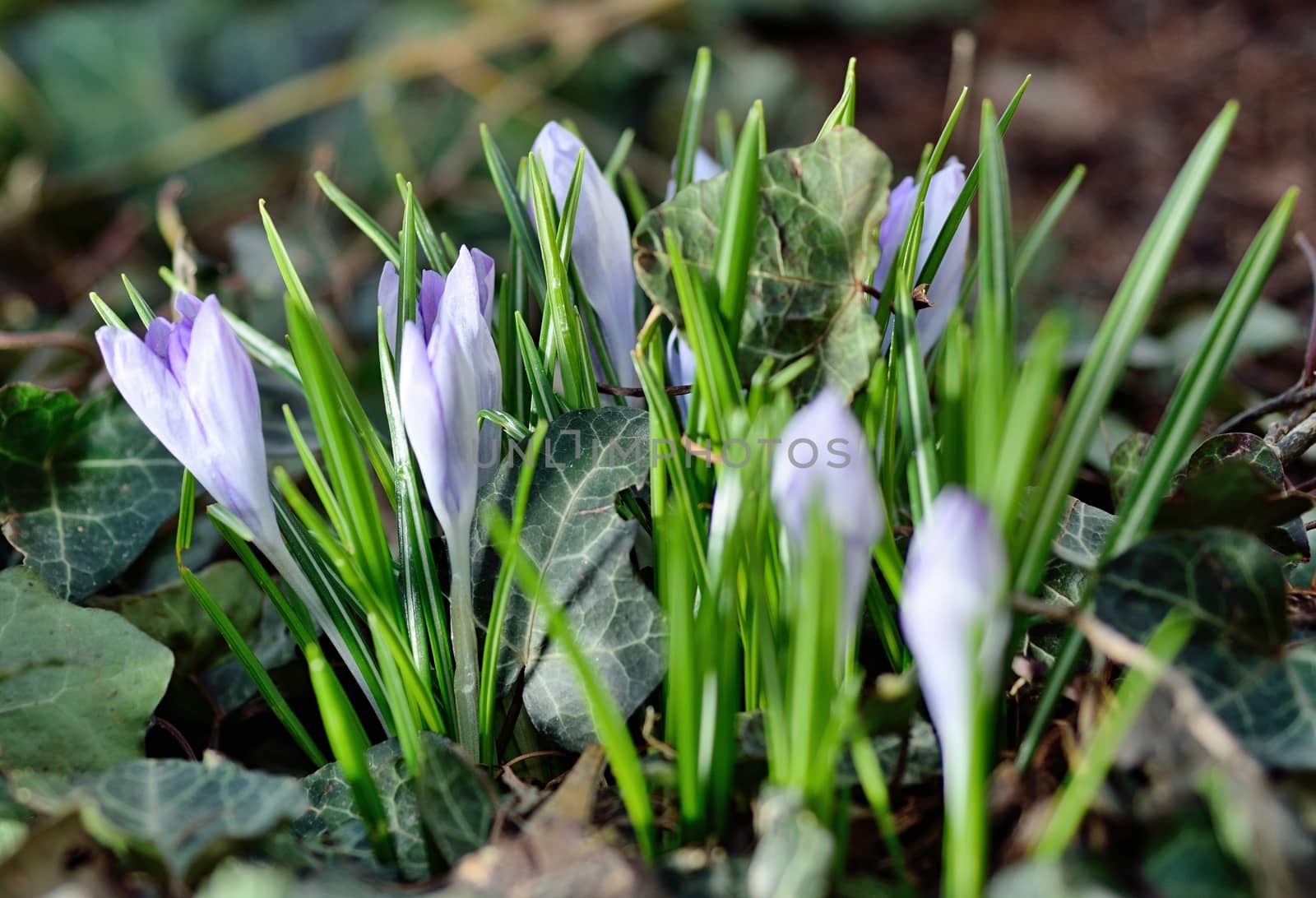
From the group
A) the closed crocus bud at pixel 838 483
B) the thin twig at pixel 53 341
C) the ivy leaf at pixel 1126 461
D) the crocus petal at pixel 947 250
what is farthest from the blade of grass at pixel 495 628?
the thin twig at pixel 53 341

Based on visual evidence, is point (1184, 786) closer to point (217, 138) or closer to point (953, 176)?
point (953, 176)

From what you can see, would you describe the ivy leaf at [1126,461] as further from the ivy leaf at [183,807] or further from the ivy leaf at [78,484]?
the ivy leaf at [78,484]

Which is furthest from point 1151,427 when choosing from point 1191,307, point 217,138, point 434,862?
point 217,138

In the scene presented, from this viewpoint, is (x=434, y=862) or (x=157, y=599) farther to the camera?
(x=157, y=599)

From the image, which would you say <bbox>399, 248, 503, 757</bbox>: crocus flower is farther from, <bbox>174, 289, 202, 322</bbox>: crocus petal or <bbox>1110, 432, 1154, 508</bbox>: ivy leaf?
<bbox>1110, 432, 1154, 508</bbox>: ivy leaf

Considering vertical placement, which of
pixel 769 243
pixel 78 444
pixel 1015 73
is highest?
pixel 1015 73

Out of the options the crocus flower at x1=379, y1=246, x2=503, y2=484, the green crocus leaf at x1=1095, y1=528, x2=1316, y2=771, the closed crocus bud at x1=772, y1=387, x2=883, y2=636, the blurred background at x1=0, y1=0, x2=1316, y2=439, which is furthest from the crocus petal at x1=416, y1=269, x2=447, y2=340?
the blurred background at x1=0, y1=0, x2=1316, y2=439

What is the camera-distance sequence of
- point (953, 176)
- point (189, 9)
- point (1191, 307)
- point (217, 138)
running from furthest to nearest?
point (189, 9)
point (217, 138)
point (1191, 307)
point (953, 176)
